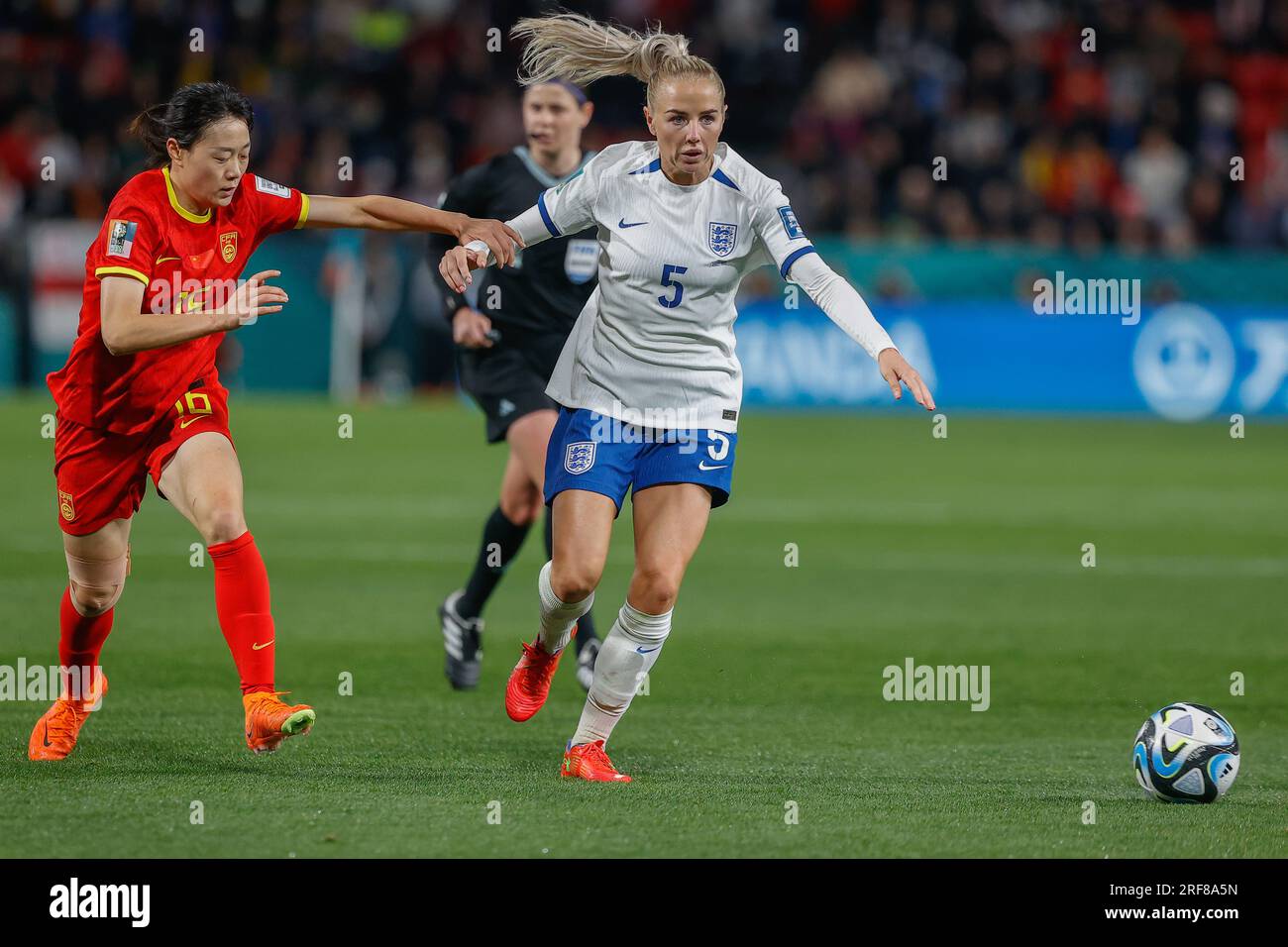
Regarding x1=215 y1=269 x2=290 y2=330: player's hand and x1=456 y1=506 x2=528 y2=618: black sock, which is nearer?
x1=215 y1=269 x2=290 y2=330: player's hand

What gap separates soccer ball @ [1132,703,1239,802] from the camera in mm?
5562

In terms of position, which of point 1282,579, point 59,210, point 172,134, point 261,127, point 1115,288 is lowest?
point 1282,579

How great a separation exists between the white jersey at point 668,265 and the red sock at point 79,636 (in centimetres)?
183

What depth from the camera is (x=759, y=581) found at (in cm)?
1069

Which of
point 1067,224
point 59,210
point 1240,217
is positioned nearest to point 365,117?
point 59,210

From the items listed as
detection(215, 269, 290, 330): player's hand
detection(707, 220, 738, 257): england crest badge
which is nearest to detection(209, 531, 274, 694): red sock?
detection(215, 269, 290, 330): player's hand

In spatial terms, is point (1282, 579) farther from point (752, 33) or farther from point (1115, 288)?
point (752, 33)

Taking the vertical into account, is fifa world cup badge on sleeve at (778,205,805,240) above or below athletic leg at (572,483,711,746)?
above

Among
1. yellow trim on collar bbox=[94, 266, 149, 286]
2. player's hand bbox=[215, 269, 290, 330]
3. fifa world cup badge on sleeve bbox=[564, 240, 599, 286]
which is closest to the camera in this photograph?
player's hand bbox=[215, 269, 290, 330]

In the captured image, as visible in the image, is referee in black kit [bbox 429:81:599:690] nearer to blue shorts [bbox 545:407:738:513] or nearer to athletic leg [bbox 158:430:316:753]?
blue shorts [bbox 545:407:738:513]

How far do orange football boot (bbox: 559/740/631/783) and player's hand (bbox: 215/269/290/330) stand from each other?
1702 mm

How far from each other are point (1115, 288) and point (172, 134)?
1718 cm

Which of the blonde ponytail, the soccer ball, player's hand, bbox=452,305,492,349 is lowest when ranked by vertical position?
the soccer ball

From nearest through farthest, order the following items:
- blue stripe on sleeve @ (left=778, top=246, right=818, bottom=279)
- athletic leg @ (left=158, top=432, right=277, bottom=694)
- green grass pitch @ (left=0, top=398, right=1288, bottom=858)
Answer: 1. green grass pitch @ (left=0, top=398, right=1288, bottom=858)
2. athletic leg @ (left=158, top=432, right=277, bottom=694)
3. blue stripe on sleeve @ (left=778, top=246, right=818, bottom=279)
